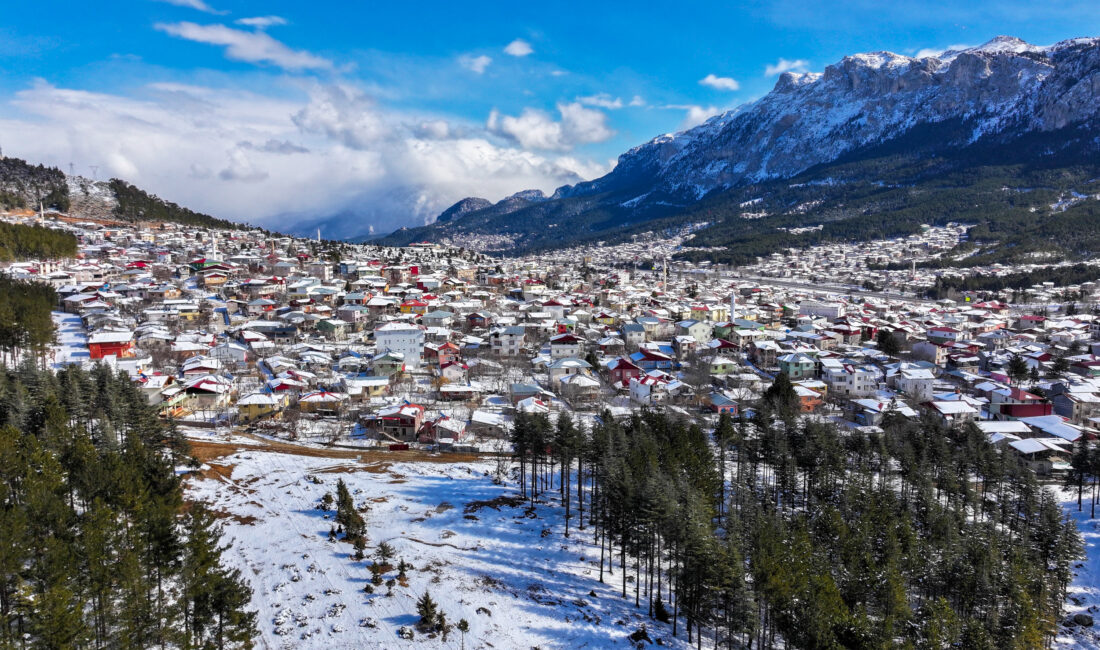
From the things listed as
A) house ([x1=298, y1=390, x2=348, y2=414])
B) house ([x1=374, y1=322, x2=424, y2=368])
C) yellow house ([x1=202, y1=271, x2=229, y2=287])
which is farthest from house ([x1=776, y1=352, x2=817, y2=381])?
yellow house ([x1=202, y1=271, x2=229, y2=287])

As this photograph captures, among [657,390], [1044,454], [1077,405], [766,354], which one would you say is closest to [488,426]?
[657,390]

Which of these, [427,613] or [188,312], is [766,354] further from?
[188,312]

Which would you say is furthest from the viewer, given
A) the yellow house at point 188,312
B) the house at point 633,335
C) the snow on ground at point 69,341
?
the house at point 633,335

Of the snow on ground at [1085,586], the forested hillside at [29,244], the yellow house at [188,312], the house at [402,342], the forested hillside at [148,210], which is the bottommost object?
the snow on ground at [1085,586]

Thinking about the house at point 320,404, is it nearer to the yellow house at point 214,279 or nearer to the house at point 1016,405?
the house at point 1016,405

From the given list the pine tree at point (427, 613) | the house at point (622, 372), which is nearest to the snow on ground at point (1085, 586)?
the pine tree at point (427, 613)

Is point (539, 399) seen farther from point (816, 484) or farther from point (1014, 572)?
point (1014, 572)
